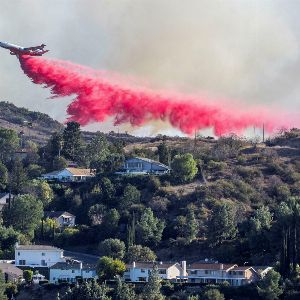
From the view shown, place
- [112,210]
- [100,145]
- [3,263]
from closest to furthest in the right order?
[3,263] → [112,210] → [100,145]

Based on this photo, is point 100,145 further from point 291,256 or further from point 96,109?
point 291,256

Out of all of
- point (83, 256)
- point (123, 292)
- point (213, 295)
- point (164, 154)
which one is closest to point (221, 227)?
point (83, 256)

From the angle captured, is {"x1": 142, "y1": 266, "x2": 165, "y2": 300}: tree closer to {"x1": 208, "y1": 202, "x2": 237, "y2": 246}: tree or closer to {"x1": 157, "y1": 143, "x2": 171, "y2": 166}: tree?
{"x1": 208, "y1": 202, "x2": 237, "y2": 246}: tree

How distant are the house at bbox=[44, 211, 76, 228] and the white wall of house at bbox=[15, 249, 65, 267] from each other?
36.8ft

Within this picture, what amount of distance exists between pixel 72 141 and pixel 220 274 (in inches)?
1961

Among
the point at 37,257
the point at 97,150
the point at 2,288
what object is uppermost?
the point at 97,150

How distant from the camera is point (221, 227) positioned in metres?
118

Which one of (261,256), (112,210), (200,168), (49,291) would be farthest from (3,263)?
(200,168)

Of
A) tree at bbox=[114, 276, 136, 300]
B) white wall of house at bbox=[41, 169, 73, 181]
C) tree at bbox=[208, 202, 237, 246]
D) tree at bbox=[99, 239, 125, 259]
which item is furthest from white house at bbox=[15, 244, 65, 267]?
white wall of house at bbox=[41, 169, 73, 181]

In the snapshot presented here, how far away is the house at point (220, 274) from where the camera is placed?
107938 mm

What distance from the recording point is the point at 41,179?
144750mm

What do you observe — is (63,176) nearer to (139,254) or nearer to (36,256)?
(36,256)

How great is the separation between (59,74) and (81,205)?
72.4 feet

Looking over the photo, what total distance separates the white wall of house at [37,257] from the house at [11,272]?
118 inches
